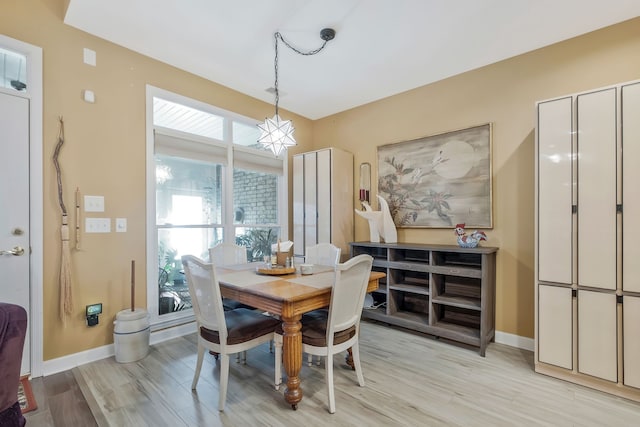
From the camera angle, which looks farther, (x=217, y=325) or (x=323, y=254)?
(x=323, y=254)

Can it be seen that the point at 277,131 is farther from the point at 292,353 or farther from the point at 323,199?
the point at 292,353

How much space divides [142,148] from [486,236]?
3.55m

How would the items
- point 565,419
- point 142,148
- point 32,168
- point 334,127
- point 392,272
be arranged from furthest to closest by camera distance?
point 334,127, point 392,272, point 142,148, point 32,168, point 565,419

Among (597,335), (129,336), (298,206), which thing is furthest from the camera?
(298,206)

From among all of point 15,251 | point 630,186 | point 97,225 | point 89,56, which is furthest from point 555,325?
point 89,56

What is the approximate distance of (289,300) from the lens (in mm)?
1781

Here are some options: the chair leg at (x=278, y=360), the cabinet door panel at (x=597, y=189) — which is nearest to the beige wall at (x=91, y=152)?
the chair leg at (x=278, y=360)

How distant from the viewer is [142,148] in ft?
9.68

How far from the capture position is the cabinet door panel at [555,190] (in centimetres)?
232

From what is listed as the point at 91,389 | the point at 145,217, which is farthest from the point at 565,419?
the point at 145,217

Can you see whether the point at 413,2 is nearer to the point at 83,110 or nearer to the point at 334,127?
the point at 334,127

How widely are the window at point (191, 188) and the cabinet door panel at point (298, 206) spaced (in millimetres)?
448

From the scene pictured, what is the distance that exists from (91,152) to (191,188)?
97 centimetres

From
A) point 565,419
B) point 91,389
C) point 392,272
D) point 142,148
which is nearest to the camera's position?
point 565,419
